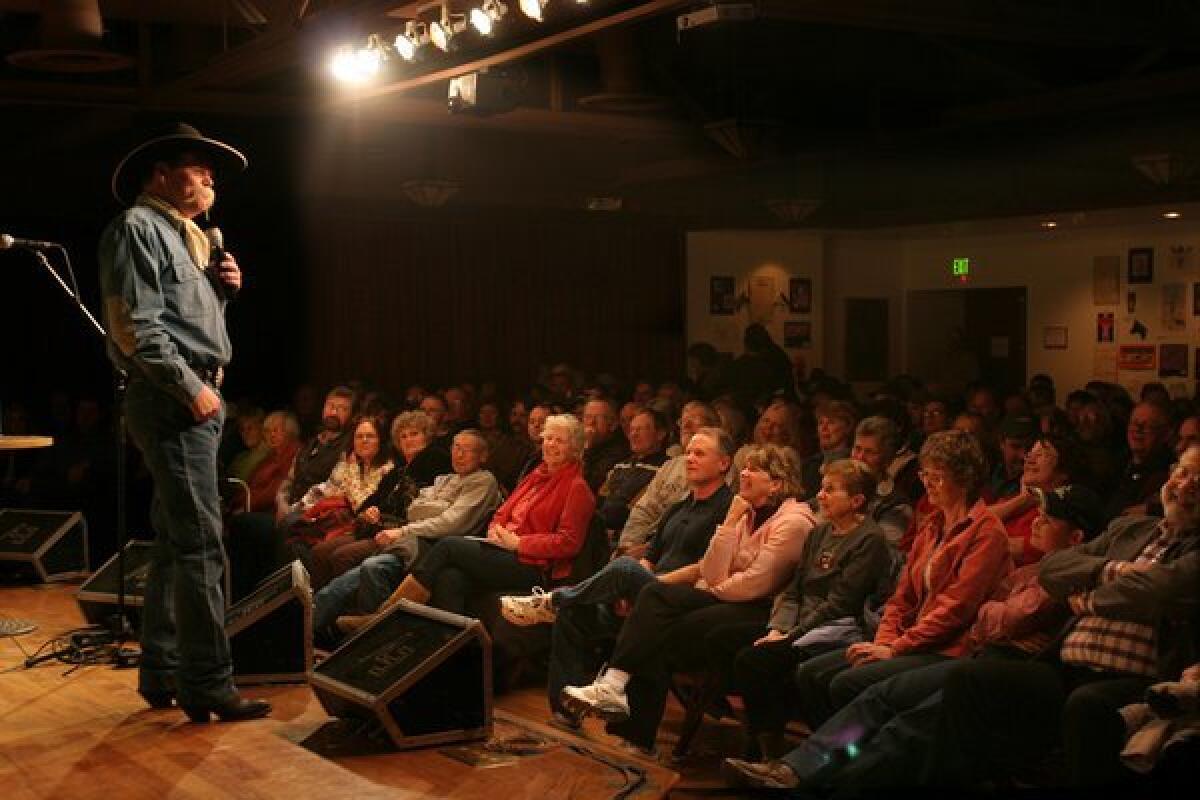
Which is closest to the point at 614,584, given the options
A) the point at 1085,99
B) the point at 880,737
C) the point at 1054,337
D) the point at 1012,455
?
the point at 880,737

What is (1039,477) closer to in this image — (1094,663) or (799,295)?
(1094,663)

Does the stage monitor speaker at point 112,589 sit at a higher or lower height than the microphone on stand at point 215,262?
lower

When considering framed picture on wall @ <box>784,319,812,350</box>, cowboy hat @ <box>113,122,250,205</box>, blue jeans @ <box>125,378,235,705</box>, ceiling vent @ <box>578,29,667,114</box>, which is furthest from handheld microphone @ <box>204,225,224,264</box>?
framed picture on wall @ <box>784,319,812,350</box>

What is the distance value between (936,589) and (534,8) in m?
2.60

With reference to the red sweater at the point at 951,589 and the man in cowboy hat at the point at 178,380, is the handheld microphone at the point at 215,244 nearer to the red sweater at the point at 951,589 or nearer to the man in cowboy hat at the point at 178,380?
the man in cowboy hat at the point at 178,380

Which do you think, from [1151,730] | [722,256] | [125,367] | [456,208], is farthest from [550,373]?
[1151,730]

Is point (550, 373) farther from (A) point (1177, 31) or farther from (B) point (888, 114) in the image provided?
(A) point (1177, 31)

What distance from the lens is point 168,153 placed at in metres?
3.91

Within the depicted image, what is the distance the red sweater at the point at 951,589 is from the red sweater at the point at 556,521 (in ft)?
4.63

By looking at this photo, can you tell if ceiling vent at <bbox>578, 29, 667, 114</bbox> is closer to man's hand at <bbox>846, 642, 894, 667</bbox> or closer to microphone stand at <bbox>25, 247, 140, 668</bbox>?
microphone stand at <bbox>25, 247, 140, 668</bbox>

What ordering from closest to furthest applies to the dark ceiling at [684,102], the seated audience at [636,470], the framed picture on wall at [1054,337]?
the seated audience at [636,470], the dark ceiling at [684,102], the framed picture on wall at [1054,337]

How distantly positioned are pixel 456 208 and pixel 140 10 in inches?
217

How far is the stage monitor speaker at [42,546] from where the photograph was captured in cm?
727

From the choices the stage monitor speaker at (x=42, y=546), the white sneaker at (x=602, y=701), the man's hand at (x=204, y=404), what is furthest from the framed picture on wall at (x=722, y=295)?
the man's hand at (x=204, y=404)
